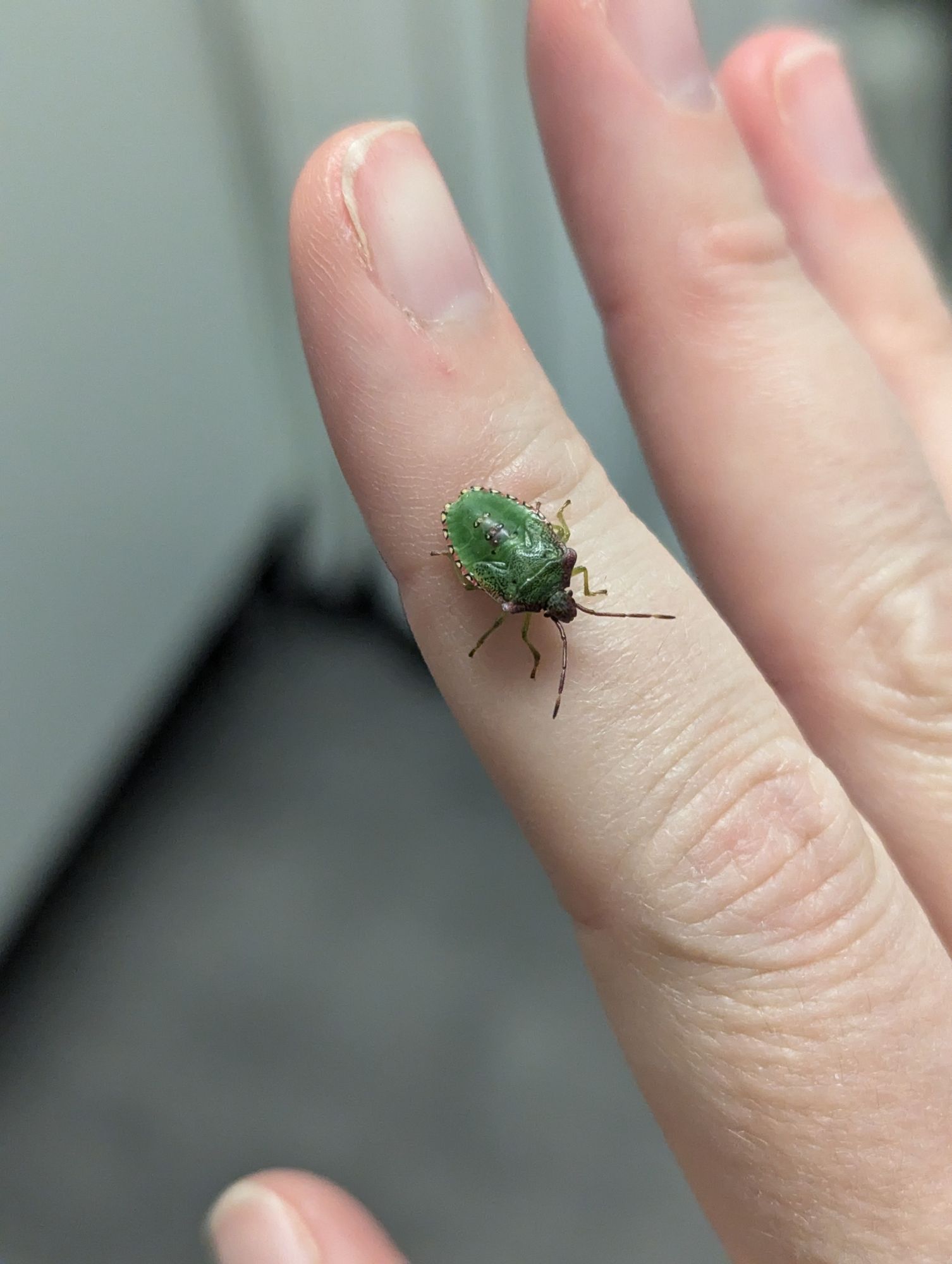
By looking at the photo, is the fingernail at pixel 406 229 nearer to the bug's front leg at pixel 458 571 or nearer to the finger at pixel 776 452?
the bug's front leg at pixel 458 571

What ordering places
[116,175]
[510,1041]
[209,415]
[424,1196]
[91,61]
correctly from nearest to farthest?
[91,61] → [116,175] → [424,1196] → [510,1041] → [209,415]

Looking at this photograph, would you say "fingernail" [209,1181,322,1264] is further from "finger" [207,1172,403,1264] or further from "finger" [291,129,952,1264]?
"finger" [291,129,952,1264]

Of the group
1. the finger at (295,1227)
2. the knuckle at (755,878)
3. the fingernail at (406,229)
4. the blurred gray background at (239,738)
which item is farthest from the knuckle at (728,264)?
the finger at (295,1227)

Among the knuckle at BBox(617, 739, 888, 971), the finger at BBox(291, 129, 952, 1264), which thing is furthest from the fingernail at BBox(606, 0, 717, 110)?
the knuckle at BBox(617, 739, 888, 971)

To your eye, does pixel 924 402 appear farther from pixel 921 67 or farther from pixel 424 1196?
pixel 424 1196

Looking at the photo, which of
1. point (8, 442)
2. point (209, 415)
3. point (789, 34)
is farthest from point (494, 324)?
point (209, 415)


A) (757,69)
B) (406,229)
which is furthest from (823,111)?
(406,229)
